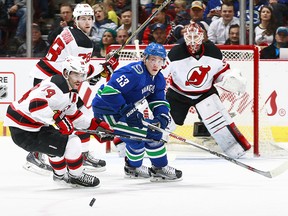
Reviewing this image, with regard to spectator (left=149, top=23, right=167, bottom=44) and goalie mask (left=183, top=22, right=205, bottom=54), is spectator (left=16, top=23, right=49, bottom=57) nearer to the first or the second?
spectator (left=149, top=23, right=167, bottom=44)

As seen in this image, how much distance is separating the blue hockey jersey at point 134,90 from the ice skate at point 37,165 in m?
0.55

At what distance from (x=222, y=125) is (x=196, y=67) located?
459mm

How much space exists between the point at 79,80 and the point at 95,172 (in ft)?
3.47

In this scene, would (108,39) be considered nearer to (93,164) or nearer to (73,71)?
(93,164)

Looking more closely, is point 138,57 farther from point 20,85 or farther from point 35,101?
point 35,101

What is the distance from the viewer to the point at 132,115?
579 centimetres

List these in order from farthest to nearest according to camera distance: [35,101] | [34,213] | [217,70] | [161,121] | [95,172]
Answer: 1. [217,70]
2. [95,172]
3. [161,121]
4. [35,101]
5. [34,213]

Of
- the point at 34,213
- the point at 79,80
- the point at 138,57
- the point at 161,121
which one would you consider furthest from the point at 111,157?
the point at 34,213

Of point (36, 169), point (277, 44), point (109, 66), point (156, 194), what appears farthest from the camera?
point (277, 44)

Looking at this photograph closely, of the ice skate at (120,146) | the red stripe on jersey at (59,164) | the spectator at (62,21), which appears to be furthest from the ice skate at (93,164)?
the spectator at (62,21)

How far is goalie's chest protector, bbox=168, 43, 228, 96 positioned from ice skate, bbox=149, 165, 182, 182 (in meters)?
1.27

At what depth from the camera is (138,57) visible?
7.23m

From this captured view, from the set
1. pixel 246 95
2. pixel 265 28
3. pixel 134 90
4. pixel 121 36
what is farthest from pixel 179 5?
pixel 134 90

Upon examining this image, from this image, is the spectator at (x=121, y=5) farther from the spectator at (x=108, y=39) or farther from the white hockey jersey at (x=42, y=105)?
the white hockey jersey at (x=42, y=105)
